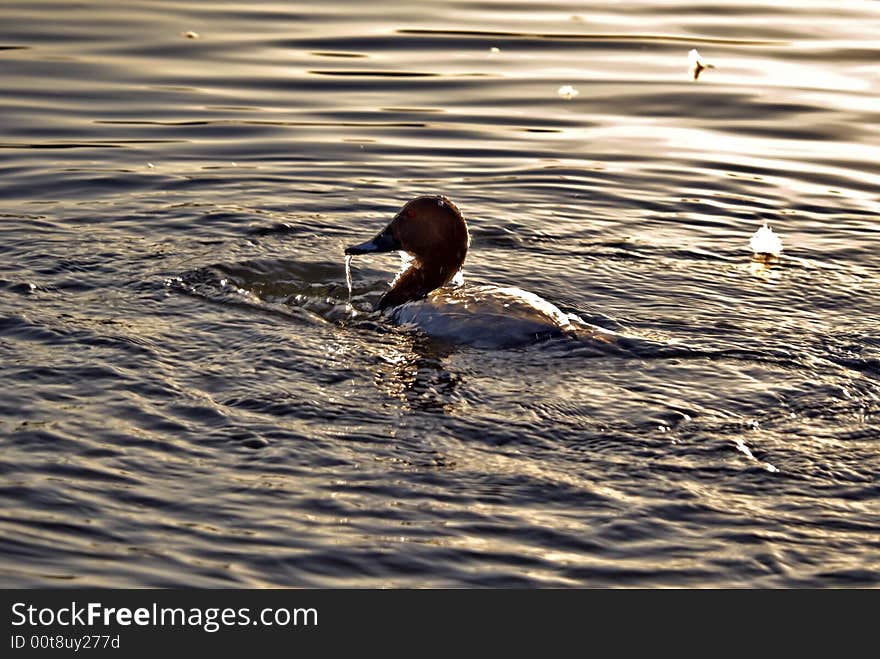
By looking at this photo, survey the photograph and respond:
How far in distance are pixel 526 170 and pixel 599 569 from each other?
653 cm

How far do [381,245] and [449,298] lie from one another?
30.4 inches

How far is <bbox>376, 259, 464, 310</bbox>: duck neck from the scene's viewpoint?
364 inches

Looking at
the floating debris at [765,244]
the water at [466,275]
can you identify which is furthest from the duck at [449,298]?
the floating debris at [765,244]

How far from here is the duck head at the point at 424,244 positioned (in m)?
9.09

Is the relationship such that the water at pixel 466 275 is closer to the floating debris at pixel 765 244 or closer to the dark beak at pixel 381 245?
the floating debris at pixel 765 244

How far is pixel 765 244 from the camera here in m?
9.98

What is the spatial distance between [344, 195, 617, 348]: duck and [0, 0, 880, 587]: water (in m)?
0.17

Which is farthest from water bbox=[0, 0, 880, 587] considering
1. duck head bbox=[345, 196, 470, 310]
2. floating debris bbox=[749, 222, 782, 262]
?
duck head bbox=[345, 196, 470, 310]

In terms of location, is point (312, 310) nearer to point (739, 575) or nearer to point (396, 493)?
point (396, 493)

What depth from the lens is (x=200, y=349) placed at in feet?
25.5

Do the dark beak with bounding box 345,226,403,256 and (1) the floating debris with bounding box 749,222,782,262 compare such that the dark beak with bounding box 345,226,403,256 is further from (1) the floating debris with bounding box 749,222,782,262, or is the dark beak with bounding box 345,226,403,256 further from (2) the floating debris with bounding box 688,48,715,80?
(2) the floating debris with bounding box 688,48,715,80

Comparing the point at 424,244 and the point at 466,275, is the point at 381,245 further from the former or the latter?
the point at 466,275

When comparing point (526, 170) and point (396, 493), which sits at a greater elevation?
point (526, 170)
